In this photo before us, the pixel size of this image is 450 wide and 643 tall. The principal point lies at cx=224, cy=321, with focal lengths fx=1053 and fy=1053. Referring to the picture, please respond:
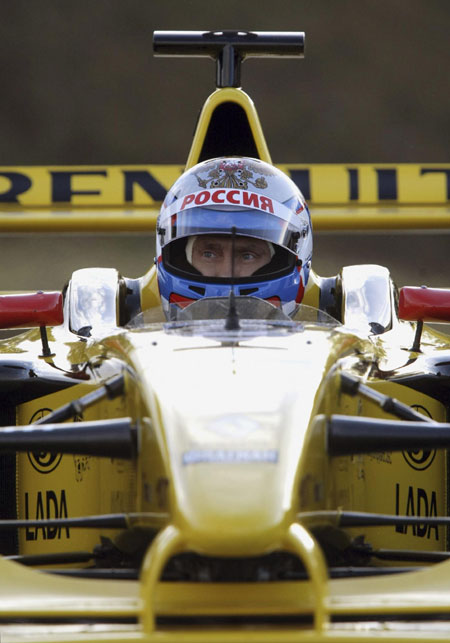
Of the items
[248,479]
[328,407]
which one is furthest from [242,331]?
[248,479]

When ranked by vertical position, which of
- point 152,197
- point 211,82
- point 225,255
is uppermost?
point 211,82

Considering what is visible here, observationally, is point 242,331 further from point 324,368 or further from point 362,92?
point 362,92

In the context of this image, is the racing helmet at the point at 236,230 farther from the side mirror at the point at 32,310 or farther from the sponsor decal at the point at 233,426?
the sponsor decal at the point at 233,426

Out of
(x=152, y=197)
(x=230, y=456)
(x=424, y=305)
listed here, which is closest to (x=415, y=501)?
(x=424, y=305)

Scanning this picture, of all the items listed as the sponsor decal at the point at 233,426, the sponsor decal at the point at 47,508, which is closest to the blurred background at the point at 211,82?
the sponsor decal at the point at 47,508

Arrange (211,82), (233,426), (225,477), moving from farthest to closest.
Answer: (211,82) → (233,426) → (225,477)

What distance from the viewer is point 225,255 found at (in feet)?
9.62

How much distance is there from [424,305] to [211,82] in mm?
9129

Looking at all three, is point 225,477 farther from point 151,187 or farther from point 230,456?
point 151,187

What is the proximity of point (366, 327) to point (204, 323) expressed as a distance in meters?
0.95

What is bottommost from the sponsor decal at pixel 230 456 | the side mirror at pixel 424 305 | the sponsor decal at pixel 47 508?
the sponsor decal at pixel 47 508

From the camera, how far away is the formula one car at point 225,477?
1551 mm

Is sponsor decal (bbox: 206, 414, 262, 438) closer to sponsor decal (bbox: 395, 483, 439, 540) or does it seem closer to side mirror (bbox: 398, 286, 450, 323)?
sponsor decal (bbox: 395, 483, 439, 540)

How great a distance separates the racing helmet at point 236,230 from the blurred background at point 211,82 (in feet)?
23.7
